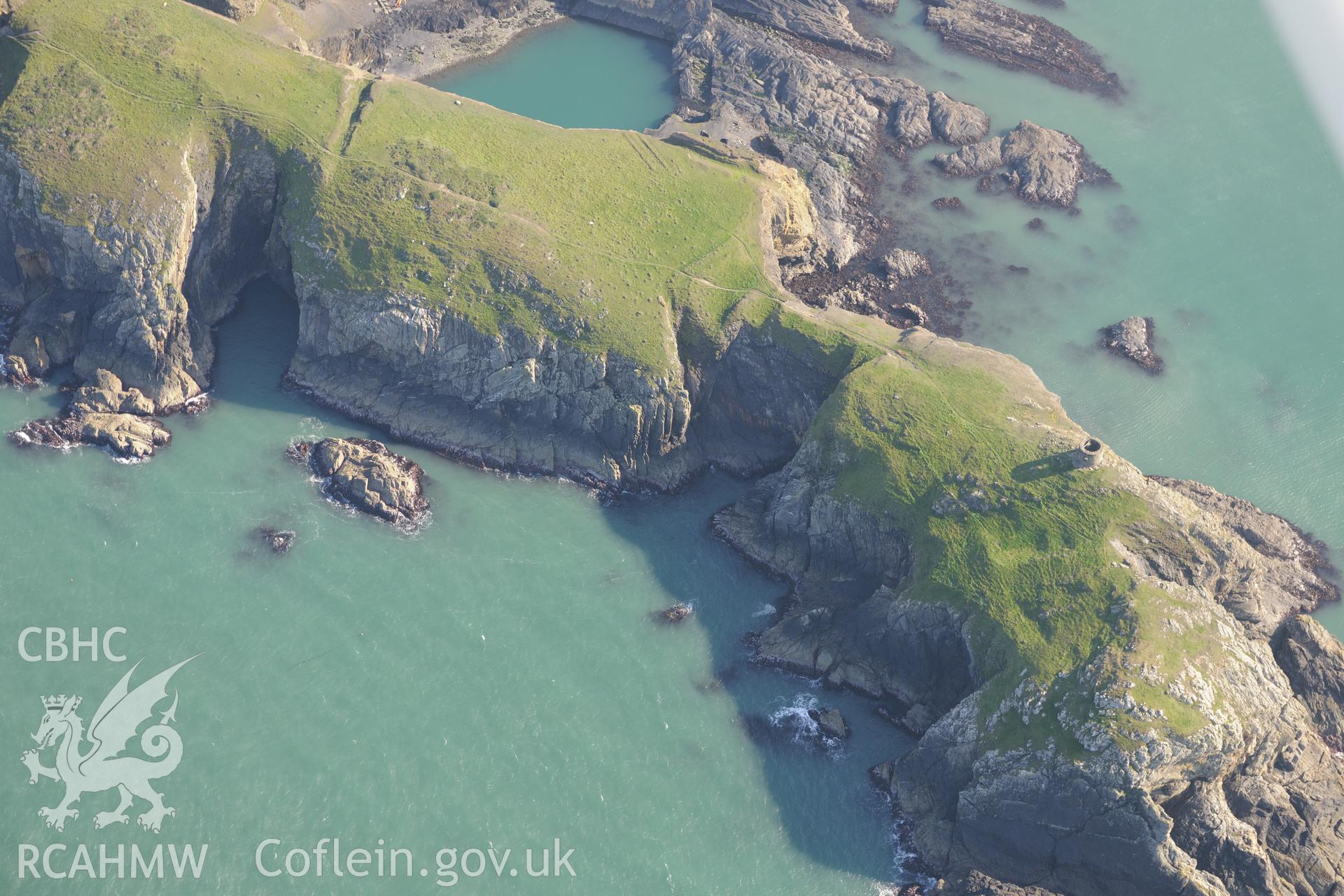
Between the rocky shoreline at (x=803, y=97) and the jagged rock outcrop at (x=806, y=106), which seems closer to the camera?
the rocky shoreline at (x=803, y=97)

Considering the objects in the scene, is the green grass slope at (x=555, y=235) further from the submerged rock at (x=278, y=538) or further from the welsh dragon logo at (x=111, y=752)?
the welsh dragon logo at (x=111, y=752)

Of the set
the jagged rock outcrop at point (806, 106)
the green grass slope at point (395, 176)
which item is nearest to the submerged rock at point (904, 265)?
the jagged rock outcrop at point (806, 106)

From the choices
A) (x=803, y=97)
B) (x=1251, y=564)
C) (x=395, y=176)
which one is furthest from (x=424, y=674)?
(x=803, y=97)

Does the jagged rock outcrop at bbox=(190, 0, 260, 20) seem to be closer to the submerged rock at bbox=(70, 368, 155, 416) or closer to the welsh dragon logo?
the submerged rock at bbox=(70, 368, 155, 416)

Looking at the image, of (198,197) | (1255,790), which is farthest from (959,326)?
(198,197)

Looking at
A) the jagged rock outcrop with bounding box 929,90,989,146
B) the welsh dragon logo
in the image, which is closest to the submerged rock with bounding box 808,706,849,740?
the welsh dragon logo

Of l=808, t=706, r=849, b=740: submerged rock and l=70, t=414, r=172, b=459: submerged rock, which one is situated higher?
l=808, t=706, r=849, b=740: submerged rock

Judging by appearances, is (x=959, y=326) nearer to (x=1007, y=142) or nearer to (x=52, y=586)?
(x=1007, y=142)
